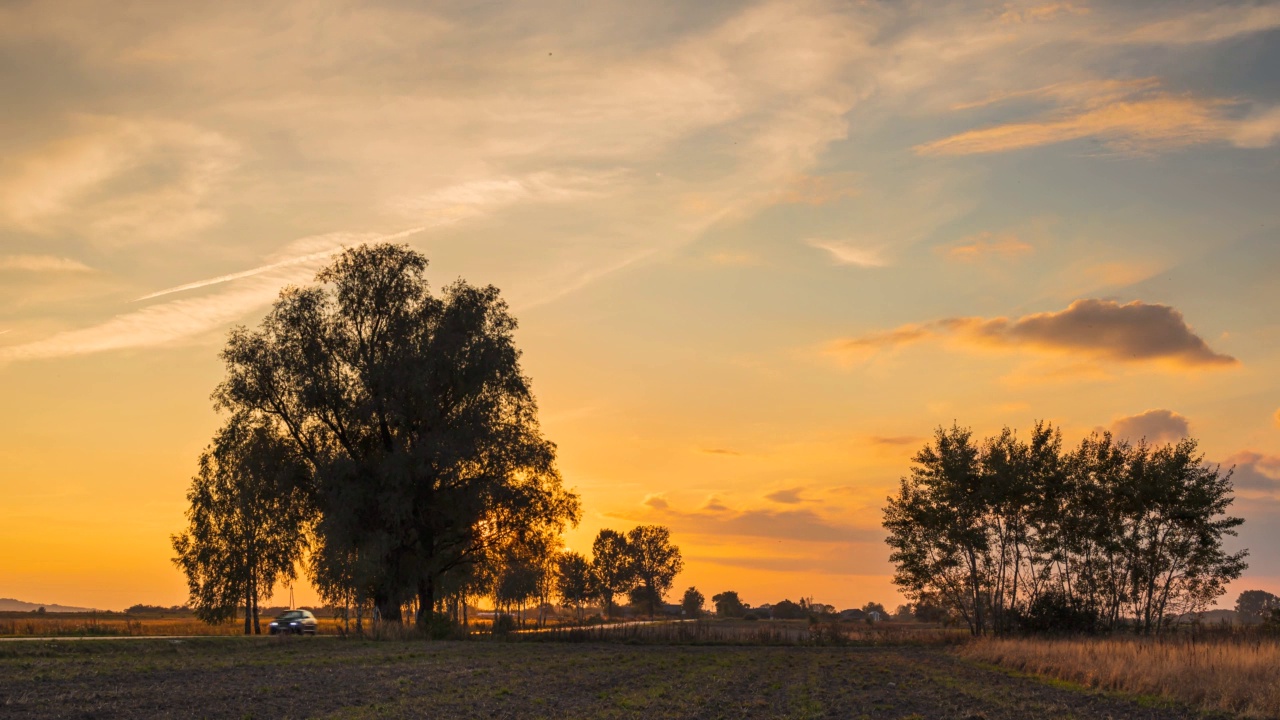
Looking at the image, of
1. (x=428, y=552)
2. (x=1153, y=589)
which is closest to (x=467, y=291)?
(x=428, y=552)

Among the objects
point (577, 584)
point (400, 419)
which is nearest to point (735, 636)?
point (400, 419)

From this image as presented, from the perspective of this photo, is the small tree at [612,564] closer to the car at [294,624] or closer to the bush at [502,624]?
the car at [294,624]

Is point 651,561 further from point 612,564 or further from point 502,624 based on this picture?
point 502,624

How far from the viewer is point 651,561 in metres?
188

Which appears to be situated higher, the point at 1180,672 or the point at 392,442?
the point at 392,442

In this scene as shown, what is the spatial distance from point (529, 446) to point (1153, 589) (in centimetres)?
4310

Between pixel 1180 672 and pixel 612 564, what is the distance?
511 ft

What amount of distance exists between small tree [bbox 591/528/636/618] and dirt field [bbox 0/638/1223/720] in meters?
136

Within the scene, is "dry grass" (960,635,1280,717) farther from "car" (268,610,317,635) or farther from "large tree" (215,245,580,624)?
"car" (268,610,317,635)

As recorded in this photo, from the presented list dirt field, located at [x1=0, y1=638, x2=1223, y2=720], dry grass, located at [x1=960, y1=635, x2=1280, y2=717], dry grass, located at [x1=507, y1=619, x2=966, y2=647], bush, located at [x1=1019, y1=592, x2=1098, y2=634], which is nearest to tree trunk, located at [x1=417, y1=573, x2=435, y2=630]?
dry grass, located at [x1=507, y1=619, x2=966, y2=647]

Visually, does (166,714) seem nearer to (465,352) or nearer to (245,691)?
(245,691)

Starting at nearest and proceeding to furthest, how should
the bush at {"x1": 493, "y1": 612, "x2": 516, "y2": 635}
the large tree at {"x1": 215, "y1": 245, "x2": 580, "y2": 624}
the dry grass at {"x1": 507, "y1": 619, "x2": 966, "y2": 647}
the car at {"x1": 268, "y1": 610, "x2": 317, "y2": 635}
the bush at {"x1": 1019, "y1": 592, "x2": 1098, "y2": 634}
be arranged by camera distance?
the large tree at {"x1": 215, "y1": 245, "x2": 580, "y2": 624}, the bush at {"x1": 493, "y1": 612, "x2": 516, "y2": 635}, the dry grass at {"x1": 507, "y1": 619, "x2": 966, "y2": 647}, the bush at {"x1": 1019, "y1": 592, "x2": 1098, "y2": 634}, the car at {"x1": 268, "y1": 610, "x2": 317, "y2": 635}

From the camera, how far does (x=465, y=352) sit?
5900 cm

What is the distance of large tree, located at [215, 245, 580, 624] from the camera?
56.1 m
